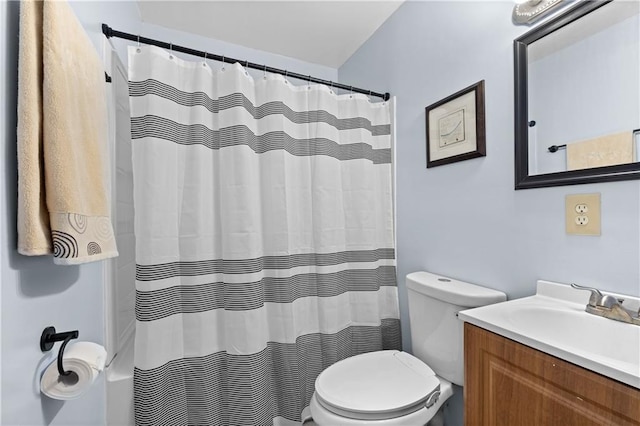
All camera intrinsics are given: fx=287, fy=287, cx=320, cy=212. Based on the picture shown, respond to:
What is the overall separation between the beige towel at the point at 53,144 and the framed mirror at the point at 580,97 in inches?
55.5

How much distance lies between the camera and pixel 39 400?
632 millimetres

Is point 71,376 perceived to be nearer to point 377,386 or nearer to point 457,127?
point 377,386

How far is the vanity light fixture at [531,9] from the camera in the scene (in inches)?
40.2

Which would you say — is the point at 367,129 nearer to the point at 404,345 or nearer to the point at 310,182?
the point at 310,182

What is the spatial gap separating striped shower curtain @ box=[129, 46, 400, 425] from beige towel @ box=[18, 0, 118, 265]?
19.3 inches

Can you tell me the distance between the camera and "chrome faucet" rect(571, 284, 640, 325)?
788mm

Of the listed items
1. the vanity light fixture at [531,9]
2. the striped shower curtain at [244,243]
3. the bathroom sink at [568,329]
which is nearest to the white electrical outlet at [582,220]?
the bathroom sink at [568,329]

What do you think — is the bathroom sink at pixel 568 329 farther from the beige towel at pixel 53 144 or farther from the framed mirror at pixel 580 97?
the beige towel at pixel 53 144

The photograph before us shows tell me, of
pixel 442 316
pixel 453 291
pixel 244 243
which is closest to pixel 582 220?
pixel 453 291

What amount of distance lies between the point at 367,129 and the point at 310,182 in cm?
54

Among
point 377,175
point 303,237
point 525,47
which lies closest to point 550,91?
point 525,47

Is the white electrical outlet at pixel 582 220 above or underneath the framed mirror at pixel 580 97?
underneath

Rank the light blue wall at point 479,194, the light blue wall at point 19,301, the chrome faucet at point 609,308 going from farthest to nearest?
the light blue wall at point 479,194, the chrome faucet at point 609,308, the light blue wall at point 19,301

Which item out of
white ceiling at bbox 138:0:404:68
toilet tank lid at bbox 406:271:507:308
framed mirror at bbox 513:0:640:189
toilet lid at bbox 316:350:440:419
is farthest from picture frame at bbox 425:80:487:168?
toilet lid at bbox 316:350:440:419
